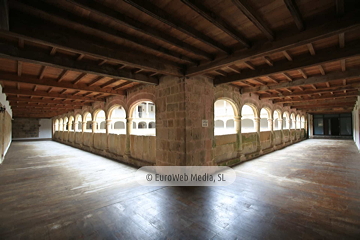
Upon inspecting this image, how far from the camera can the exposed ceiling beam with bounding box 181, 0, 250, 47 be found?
72.4 inches

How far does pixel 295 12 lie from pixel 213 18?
0.89 meters

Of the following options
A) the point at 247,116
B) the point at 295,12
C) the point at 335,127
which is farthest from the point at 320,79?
the point at 335,127

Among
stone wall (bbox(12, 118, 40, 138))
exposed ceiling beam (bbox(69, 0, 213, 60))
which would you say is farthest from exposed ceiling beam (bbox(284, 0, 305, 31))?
stone wall (bbox(12, 118, 40, 138))

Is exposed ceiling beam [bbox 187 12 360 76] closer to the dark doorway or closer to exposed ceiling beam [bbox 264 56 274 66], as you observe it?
exposed ceiling beam [bbox 264 56 274 66]

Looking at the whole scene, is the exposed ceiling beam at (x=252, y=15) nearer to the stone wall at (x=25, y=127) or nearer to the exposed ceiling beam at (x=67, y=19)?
the exposed ceiling beam at (x=67, y=19)

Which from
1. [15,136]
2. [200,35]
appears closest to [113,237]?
[200,35]

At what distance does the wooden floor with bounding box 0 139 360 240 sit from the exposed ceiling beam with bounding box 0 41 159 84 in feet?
7.70

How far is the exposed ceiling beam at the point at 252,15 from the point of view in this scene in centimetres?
180

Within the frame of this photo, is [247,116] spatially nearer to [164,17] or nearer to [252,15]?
[252,15]

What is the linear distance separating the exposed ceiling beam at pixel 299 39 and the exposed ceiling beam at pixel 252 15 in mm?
169

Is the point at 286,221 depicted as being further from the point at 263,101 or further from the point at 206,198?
→ the point at 263,101

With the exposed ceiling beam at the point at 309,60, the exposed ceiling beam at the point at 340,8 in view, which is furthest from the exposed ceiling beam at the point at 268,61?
the exposed ceiling beam at the point at 340,8

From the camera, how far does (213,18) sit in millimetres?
2057

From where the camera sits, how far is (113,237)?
2.07 m
